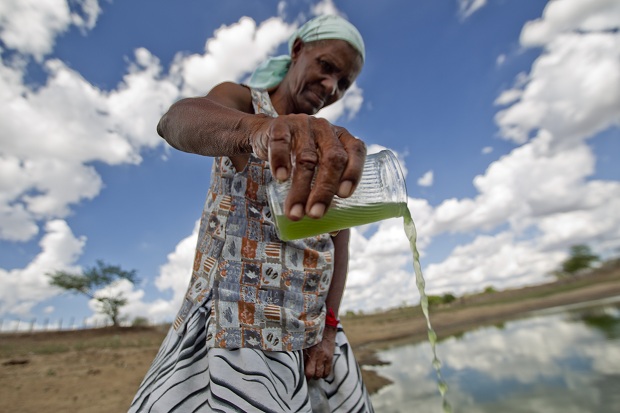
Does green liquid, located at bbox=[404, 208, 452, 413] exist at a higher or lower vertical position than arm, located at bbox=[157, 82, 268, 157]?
lower

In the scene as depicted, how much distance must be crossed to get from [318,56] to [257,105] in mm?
379

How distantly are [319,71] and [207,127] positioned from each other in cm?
88

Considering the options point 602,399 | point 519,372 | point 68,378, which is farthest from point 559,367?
point 68,378

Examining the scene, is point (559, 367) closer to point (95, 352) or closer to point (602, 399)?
point (602, 399)

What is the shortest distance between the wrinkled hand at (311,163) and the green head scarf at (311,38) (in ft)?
3.54

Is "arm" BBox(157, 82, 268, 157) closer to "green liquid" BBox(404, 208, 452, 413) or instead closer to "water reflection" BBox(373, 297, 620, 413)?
"green liquid" BBox(404, 208, 452, 413)

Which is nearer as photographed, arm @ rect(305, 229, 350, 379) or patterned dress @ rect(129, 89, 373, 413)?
patterned dress @ rect(129, 89, 373, 413)

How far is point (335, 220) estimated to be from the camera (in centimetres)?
98

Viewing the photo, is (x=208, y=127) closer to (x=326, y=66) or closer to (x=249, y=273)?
(x=249, y=273)

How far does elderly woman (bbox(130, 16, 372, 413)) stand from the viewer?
1.01 metres

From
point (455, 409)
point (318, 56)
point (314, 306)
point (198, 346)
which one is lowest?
point (455, 409)

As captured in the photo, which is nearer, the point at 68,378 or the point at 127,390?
the point at 127,390

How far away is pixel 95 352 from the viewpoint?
1069 cm

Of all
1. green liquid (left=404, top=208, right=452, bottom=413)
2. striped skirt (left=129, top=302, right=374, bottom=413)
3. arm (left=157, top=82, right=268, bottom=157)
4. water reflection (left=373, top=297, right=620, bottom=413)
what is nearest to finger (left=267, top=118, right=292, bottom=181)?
arm (left=157, top=82, right=268, bottom=157)
